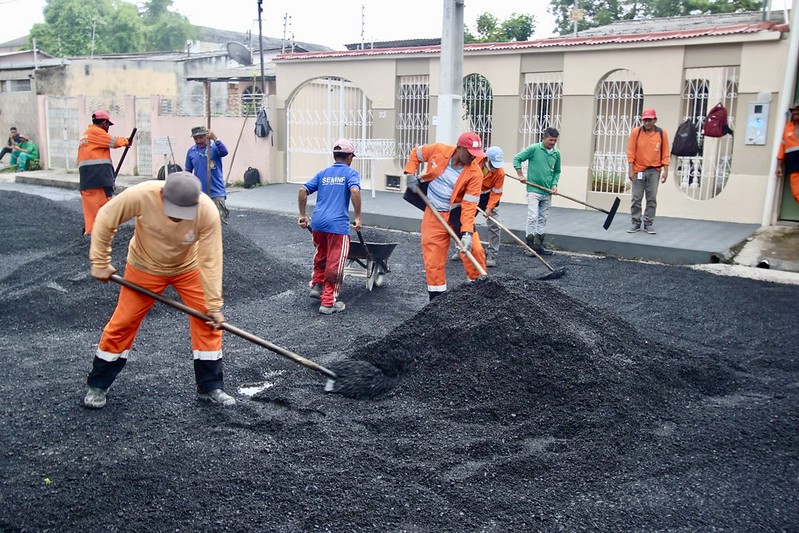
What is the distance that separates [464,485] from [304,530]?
84 centimetres

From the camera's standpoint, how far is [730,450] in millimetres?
4059

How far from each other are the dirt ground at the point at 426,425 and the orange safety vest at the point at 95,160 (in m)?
2.63

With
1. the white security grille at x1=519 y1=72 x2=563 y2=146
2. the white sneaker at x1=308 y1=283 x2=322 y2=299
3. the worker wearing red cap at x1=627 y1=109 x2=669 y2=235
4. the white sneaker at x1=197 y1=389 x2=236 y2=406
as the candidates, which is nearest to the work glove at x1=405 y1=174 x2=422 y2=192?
the white sneaker at x1=308 y1=283 x2=322 y2=299

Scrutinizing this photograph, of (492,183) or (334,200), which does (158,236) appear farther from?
(492,183)

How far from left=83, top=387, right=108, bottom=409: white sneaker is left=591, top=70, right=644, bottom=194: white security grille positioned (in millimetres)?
10436

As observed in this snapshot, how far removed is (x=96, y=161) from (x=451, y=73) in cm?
594

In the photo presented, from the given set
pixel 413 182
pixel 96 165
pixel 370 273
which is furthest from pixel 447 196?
pixel 96 165

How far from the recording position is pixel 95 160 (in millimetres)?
9031

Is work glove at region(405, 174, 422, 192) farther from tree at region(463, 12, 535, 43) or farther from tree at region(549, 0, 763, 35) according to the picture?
tree at region(549, 0, 763, 35)

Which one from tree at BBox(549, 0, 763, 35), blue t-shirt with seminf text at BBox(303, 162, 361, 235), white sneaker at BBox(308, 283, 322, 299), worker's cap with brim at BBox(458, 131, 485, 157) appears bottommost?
white sneaker at BBox(308, 283, 322, 299)

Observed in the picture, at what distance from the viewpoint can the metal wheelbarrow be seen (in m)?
7.39

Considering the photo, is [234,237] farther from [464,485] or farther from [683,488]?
[683,488]

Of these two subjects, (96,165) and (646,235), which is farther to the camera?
(646,235)

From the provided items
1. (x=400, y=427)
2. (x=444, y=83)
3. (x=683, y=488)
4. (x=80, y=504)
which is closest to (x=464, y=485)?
(x=400, y=427)
